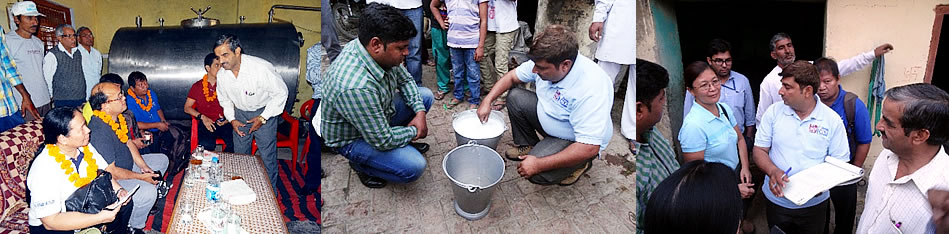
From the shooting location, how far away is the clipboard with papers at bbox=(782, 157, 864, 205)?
1347mm

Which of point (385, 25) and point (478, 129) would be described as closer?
point (385, 25)

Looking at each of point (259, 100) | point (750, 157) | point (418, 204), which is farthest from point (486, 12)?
point (750, 157)

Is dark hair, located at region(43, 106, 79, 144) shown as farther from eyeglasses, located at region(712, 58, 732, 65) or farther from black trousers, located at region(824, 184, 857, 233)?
black trousers, located at region(824, 184, 857, 233)

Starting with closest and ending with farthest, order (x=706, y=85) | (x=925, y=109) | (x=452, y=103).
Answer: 1. (x=925, y=109)
2. (x=706, y=85)
3. (x=452, y=103)

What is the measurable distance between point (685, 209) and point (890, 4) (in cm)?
98

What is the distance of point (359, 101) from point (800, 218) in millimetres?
1555

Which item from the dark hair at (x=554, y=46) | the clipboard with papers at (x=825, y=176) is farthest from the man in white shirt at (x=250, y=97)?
the clipboard with papers at (x=825, y=176)

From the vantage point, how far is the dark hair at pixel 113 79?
4.53ft

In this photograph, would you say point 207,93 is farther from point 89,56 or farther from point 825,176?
point 825,176

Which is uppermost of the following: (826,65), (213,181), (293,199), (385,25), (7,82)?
(385,25)

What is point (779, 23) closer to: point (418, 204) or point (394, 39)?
point (394, 39)

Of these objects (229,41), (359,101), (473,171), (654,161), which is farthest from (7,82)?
(654,161)

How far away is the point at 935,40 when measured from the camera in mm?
1362

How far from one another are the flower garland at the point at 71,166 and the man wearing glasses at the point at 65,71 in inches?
6.4
